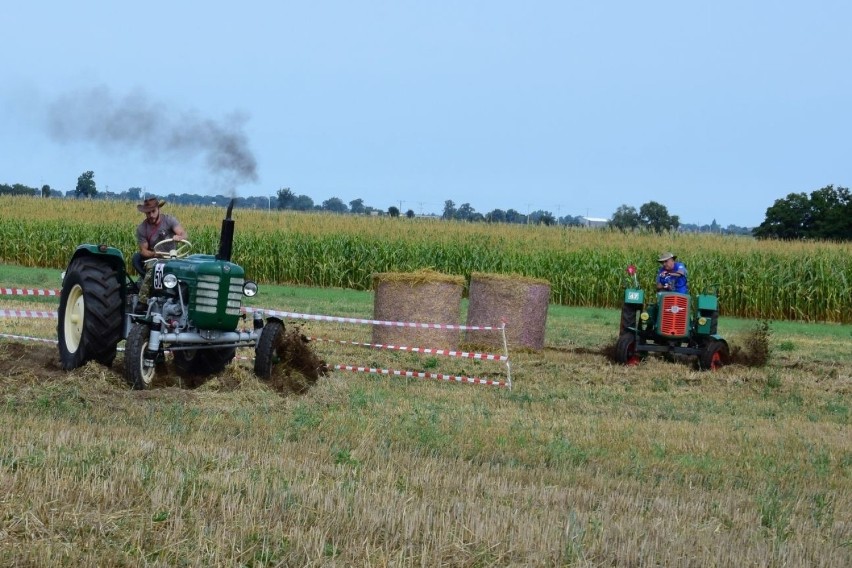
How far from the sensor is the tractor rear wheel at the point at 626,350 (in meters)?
15.6

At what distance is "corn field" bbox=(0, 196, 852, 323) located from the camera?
29.2 m

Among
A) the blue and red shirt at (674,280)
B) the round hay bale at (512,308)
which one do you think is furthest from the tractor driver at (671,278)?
the round hay bale at (512,308)

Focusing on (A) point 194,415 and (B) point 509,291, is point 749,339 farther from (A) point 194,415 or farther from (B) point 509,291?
(A) point 194,415

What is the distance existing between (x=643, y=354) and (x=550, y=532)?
35.5ft

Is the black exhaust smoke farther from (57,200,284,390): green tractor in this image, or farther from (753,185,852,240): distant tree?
(753,185,852,240): distant tree

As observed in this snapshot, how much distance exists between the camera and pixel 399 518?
5.80 m

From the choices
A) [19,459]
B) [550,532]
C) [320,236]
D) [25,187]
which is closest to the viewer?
[550,532]

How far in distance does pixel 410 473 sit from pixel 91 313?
470 cm

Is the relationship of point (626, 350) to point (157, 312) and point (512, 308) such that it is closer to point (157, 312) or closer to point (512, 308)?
point (512, 308)

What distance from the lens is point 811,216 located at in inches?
2323

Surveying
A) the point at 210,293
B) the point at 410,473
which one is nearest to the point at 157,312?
the point at 210,293

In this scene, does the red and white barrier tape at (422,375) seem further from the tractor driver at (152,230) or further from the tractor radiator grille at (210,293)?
the tractor radiator grille at (210,293)

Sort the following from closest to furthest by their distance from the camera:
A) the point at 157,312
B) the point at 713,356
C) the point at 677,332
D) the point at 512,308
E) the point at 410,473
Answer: the point at 410,473 → the point at 157,312 → the point at 713,356 → the point at 677,332 → the point at 512,308

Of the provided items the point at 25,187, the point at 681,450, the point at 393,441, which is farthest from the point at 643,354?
the point at 25,187
